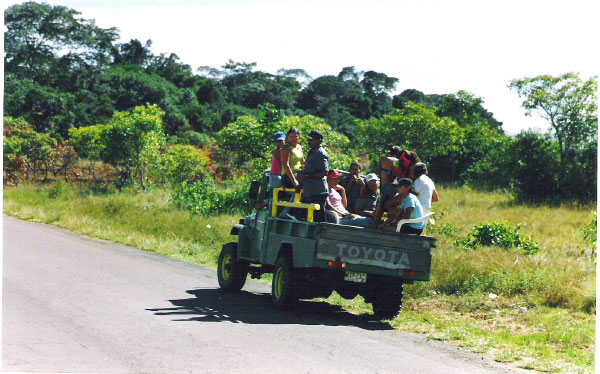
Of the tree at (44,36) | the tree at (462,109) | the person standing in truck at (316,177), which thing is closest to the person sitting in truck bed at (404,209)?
the person standing in truck at (316,177)

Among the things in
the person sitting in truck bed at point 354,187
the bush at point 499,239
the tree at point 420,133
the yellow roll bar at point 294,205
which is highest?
the tree at point 420,133

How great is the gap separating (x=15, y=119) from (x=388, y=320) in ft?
97.0

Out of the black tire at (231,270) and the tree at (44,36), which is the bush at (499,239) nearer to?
the black tire at (231,270)

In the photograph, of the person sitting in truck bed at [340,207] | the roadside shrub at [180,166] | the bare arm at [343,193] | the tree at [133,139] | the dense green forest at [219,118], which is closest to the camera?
the person sitting in truck bed at [340,207]

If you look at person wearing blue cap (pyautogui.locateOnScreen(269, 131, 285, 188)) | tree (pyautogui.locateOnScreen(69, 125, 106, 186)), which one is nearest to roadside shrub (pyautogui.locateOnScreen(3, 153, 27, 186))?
tree (pyautogui.locateOnScreen(69, 125, 106, 186))

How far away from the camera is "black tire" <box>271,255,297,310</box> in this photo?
31.2ft

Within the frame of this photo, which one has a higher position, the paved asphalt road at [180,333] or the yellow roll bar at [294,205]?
the yellow roll bar at [294,205]

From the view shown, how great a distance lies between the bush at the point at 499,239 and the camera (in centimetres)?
1505

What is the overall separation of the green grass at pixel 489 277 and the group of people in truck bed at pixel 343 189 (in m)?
1.38

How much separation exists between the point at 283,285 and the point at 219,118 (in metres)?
34.9

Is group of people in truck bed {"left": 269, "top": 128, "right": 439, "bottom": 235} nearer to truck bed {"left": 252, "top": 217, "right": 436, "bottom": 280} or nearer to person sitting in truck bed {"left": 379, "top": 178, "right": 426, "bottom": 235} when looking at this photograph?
person sitting in truck bed {"left": 379, "top": 178, "right": 426, "bottom": 235}

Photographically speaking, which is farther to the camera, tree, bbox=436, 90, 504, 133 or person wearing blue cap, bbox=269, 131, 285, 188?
tree, bbox=436, 90, 504, 133

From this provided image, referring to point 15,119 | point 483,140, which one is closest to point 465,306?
point 483,140

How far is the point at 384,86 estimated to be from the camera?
40281 mm
